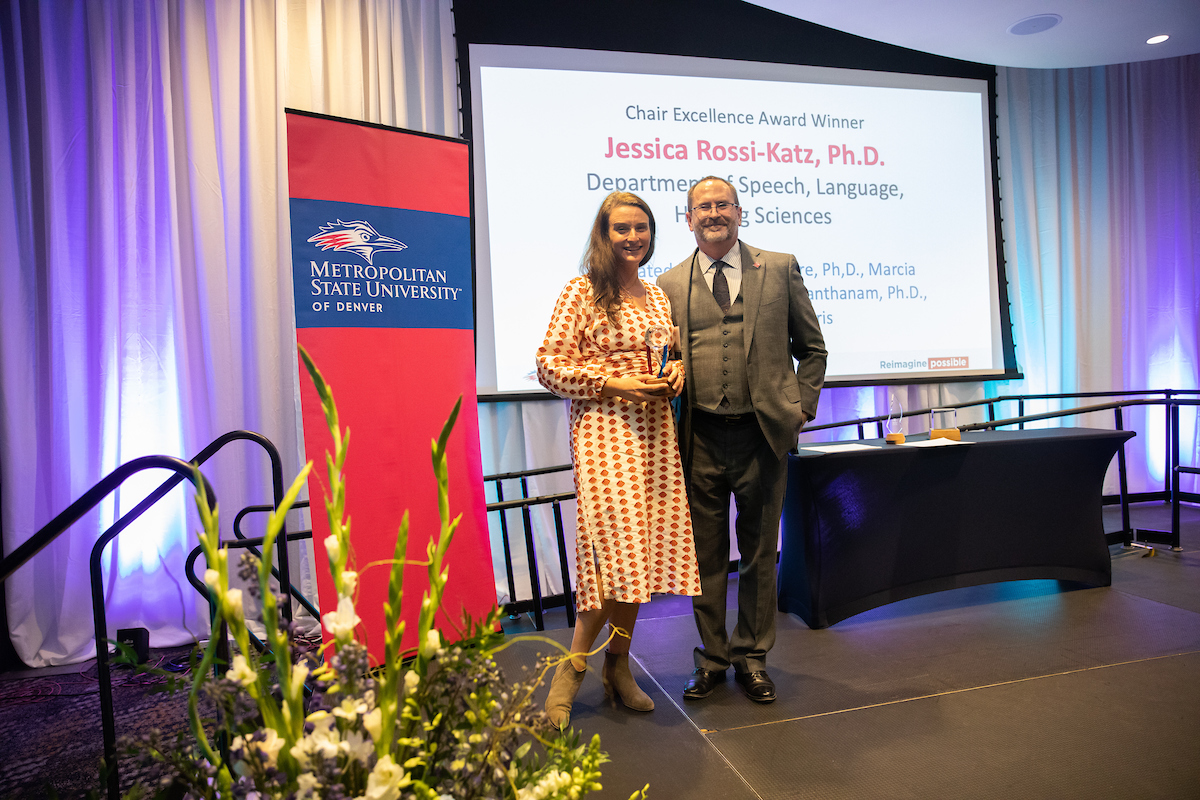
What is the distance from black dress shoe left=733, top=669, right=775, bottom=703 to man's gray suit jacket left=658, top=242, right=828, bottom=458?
0.70 metres

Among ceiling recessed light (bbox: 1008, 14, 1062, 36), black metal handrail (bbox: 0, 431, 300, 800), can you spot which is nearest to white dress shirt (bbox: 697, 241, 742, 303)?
black metal handrail (bbox: 0, 431, 300, 800)

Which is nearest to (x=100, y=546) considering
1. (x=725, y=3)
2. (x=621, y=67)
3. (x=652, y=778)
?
(x=652, y=778)

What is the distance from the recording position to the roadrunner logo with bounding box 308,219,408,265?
2104 millimetres

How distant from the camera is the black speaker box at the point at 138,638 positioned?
3.07 metres

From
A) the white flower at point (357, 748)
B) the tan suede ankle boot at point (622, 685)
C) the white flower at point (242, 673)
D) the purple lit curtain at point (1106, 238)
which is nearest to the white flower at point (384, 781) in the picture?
the white flower at point (357, 748)

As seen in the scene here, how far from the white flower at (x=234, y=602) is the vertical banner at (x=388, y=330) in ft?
4.83

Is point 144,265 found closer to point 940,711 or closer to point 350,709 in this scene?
point 350,709

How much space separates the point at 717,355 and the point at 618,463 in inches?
20.0

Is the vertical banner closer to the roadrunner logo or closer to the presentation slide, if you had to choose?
the roadrunner logo

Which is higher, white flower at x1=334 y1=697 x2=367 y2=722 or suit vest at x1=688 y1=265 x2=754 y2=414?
suit vest at x1=688 y1=265 x2=754 y2=414

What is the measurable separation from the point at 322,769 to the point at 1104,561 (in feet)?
12.4

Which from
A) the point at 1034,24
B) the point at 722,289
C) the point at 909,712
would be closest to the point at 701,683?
the point at 909,712

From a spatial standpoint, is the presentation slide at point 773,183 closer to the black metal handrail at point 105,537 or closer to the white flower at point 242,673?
the black metal handrail at point 105,537

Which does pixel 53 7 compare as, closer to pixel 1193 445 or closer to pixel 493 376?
pixel 493 376
